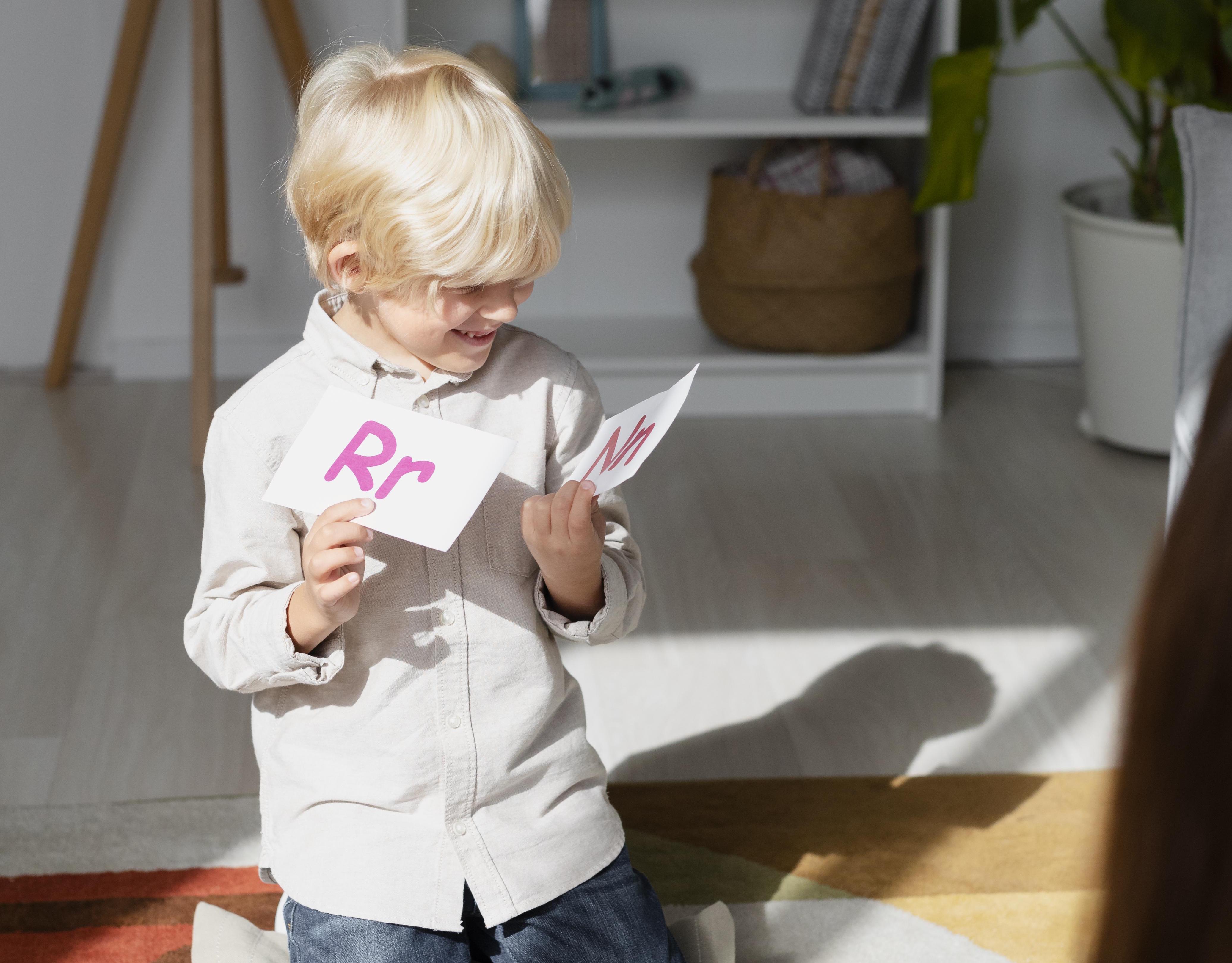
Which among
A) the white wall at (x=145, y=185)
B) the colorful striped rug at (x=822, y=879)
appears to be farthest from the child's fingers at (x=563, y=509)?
the white wall at (x=145, y=185)

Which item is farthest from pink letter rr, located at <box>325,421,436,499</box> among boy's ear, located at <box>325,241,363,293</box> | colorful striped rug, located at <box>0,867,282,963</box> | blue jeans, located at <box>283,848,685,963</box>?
colorful striped rug, located at <box>0,867,282,963</box>

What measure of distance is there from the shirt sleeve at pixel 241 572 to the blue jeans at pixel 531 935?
18 cm

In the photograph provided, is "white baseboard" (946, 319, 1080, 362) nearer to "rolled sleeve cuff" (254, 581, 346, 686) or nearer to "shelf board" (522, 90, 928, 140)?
"shelf board" (522, 90, 928, 140)

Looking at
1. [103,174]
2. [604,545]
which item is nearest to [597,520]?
[604,545]

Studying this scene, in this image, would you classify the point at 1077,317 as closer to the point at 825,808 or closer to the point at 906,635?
the point at 906,635

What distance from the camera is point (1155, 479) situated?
2176 mm

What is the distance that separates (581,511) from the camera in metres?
0.94

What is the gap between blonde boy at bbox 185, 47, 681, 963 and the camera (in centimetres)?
92

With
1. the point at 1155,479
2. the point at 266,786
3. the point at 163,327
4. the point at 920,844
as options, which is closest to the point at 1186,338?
the point at 920,844

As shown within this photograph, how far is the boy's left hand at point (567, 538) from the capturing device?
37.2 inches

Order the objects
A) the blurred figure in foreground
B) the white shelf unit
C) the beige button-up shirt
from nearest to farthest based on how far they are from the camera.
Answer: the blurred figure in foreground
the beige button-up shirt
the white shelf unit

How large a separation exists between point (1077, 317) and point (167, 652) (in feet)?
5.12

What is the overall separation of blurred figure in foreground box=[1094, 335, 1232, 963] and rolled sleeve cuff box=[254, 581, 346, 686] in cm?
66

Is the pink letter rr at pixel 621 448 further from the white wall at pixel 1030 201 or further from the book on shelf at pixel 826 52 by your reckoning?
the white wall at pixel 1030 201
